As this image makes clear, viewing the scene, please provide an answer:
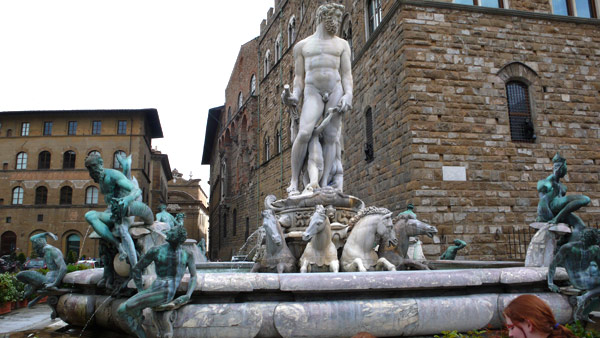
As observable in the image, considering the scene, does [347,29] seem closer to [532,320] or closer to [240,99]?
[532,320]

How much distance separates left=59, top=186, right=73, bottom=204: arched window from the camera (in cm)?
3906

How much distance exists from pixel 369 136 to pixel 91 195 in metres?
31.3

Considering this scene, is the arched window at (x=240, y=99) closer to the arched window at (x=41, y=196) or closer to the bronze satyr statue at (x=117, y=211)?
the arched window at (x=41, y=196)

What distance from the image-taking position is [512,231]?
11312mm

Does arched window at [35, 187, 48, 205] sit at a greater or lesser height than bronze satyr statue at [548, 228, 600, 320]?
greater

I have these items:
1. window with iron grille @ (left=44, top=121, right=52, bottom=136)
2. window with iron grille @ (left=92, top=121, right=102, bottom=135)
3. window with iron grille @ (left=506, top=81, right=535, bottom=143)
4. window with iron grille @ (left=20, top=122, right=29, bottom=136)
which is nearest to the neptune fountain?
window with iron grille @ (left=506, top=81, right=535, bottom=143)

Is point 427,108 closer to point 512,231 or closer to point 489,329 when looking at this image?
point 512,231

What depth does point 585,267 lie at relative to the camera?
13.0 ft

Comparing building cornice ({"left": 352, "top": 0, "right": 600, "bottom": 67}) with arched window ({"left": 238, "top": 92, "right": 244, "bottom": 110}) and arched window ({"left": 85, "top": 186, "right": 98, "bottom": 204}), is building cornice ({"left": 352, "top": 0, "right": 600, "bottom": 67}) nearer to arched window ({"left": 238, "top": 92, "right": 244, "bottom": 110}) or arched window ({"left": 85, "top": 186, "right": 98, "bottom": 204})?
arched window ({"left": 238, "top": 92, "right": 244, "bottom": 110})

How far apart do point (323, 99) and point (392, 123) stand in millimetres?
5992

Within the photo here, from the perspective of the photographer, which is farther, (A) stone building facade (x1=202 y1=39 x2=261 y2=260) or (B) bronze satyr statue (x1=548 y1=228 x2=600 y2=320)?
(A) stone building facade (x1=202 y1=39 x2=261 y2=260)

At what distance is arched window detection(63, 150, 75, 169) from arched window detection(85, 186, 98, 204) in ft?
9.44

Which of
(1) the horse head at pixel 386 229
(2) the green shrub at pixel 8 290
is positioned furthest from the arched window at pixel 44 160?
(1) the horse head at pixel 386 229

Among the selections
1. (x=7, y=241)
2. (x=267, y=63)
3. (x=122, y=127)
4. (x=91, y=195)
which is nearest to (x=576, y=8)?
(x=267, y=63)
